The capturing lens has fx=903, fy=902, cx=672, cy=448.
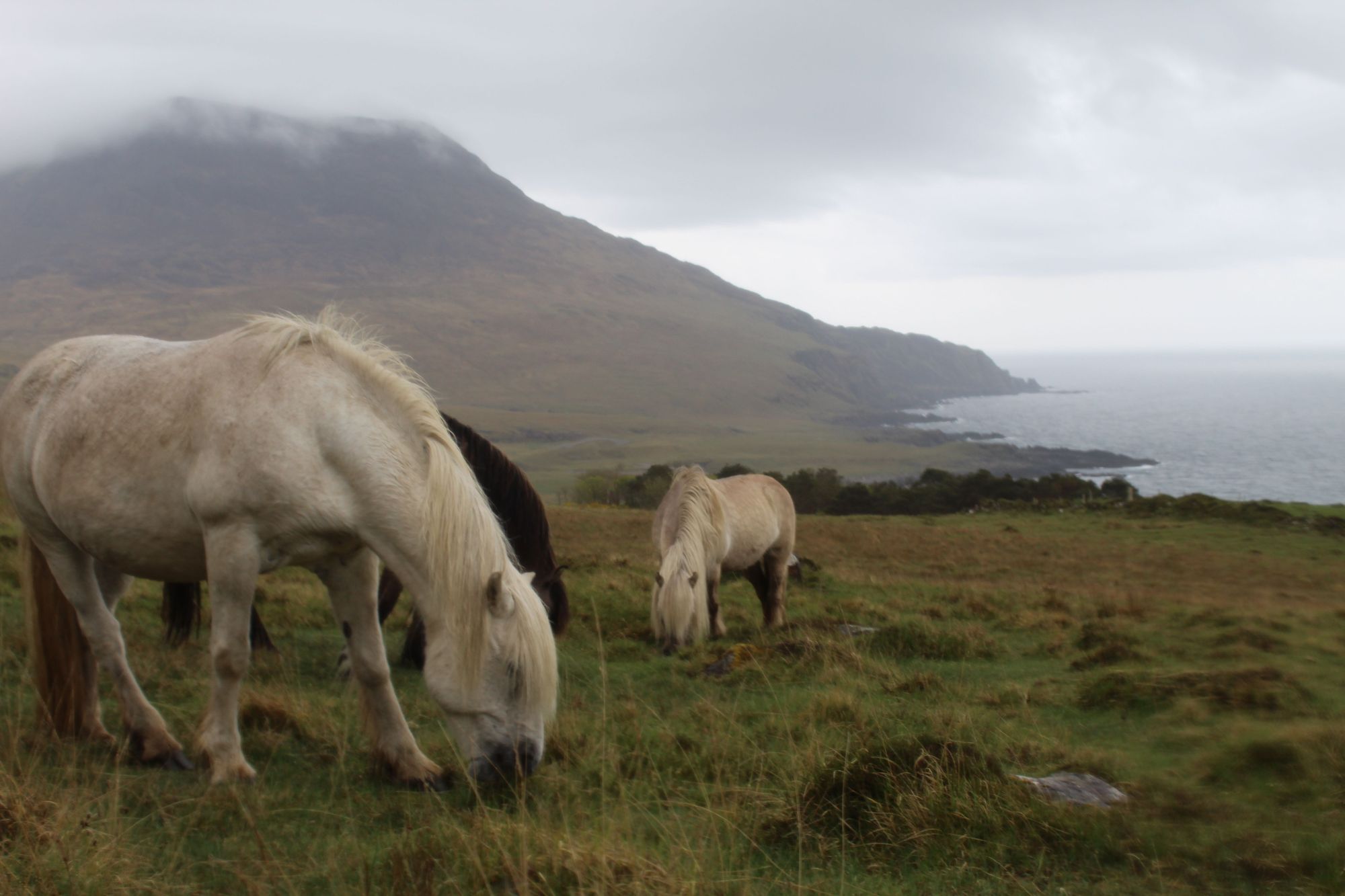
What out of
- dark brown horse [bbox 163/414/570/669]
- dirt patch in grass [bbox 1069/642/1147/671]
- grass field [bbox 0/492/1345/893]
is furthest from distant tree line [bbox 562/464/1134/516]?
dark brown horse [bbox 163/414/570/669]

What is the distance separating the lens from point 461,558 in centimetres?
406

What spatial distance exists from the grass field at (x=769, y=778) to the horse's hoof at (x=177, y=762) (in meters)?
0.14

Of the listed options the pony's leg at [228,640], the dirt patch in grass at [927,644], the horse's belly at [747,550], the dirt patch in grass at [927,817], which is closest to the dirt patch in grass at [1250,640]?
the dirt patch in grass at [927,644]

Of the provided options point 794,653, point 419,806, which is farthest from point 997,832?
point 794,653

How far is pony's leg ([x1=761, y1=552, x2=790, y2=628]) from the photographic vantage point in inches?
454

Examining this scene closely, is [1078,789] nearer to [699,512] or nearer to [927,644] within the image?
[927,644]

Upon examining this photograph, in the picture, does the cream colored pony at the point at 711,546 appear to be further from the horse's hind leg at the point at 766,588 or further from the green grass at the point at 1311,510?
the green grass at the point at 1311,510

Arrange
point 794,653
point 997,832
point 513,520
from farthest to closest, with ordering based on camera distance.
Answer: point 794,653 → point 513,520 → point 997,832

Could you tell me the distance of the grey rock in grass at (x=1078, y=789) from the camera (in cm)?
418

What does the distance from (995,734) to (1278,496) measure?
288 feet

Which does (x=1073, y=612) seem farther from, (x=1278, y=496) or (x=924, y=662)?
(x=1278, y=496)

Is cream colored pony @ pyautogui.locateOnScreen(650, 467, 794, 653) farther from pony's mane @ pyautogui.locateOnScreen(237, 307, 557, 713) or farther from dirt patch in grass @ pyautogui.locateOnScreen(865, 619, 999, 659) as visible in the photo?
pony's mane @ pyautogui.locateOnScreen(237, 307, 557, 713)

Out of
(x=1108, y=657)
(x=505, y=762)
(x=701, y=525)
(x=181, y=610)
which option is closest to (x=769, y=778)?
(x=505, y=762)

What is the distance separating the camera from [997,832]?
3.75 m
